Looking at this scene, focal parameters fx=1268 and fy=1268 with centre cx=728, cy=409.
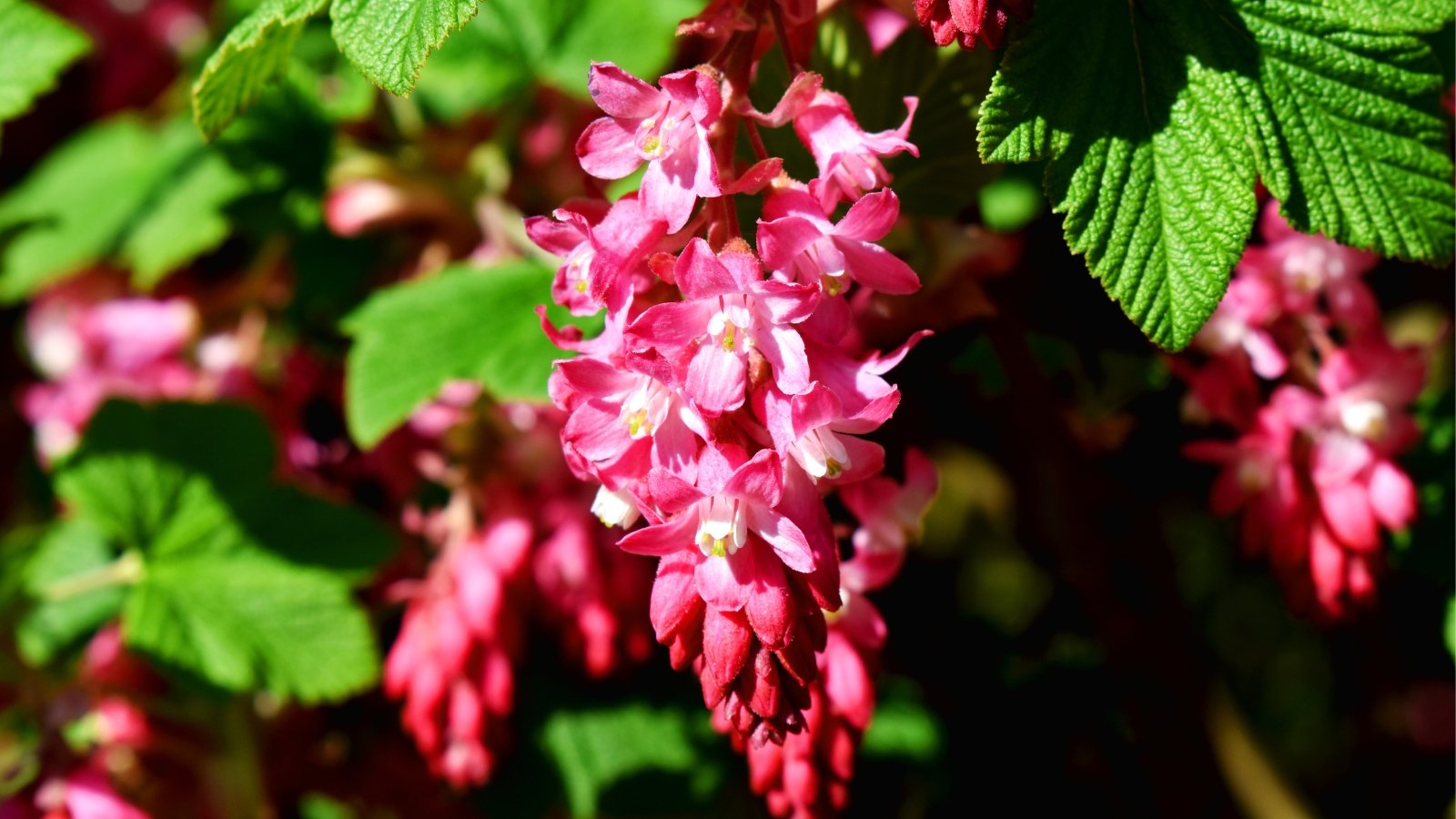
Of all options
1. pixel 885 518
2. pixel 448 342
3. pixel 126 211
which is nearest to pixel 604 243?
Result: pixel 885 518

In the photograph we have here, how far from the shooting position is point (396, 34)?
827 mm

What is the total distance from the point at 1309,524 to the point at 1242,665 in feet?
5.47

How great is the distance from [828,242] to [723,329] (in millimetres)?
90

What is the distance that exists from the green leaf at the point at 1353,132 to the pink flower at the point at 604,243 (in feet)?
1.39

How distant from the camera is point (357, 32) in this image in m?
0.84

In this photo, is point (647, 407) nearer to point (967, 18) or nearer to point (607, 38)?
point (967, 18)

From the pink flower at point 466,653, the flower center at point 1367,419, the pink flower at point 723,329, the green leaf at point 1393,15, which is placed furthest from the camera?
the pink flower at point 466,653

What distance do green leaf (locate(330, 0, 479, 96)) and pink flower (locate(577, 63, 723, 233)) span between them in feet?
0.36

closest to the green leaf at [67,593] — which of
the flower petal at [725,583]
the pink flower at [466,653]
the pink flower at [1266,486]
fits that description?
the pink flower at [466,653]

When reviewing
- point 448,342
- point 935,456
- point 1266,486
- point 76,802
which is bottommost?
point 935,456

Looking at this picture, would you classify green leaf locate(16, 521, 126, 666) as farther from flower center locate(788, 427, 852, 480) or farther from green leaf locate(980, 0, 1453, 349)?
green leaf locate(980, 0, 1453, 349)

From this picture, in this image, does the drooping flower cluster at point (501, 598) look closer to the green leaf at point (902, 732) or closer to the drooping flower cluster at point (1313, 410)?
the green leaf at point (902, 732)

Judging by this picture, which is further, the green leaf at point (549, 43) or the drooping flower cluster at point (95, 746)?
the green leaf at point (549, 43)

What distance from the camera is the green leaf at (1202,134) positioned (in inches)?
31.9
